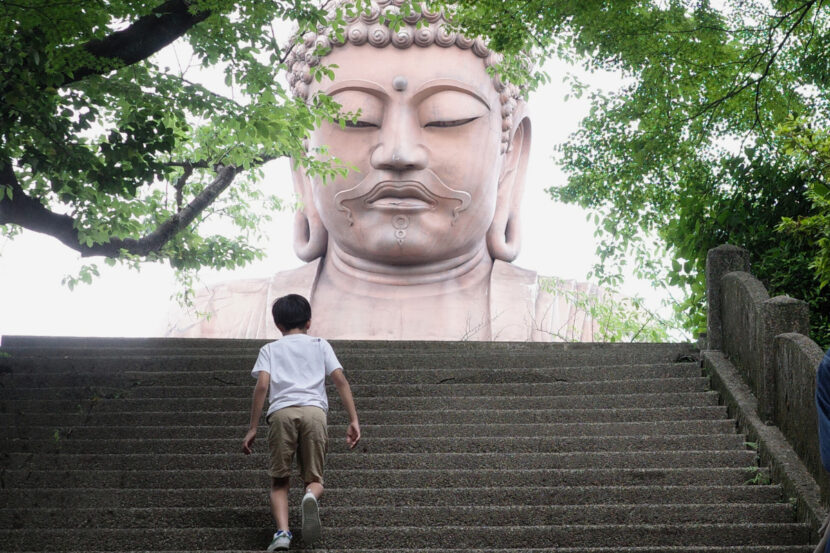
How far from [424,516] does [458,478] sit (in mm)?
562

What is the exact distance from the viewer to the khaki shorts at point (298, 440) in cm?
577

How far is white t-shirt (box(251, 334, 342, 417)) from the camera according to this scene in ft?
19.2

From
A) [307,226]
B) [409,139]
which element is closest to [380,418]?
[409,139]

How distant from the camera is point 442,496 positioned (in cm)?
664

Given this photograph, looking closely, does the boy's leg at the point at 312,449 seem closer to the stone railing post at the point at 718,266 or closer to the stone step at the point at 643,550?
the stone step at the point at 643,550

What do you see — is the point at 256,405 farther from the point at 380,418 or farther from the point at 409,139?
the point at 409,139

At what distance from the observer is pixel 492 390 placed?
8359 mm

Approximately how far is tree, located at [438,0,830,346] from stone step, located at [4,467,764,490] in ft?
6.54

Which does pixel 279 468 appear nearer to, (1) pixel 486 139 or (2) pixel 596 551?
(2) pixel 596 551

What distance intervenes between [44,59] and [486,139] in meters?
5.73

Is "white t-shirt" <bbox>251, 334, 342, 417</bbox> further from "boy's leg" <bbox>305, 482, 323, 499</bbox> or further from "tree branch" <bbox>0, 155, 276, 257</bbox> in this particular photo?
"tree branch" <bbox>0, 155, 276, 257</bbox>

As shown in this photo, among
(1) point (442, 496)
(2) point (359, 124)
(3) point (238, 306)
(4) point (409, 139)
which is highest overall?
(2) point (359, 124)

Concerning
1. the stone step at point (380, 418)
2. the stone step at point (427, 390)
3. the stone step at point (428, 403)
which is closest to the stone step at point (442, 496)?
the stone step at point (380, 418)

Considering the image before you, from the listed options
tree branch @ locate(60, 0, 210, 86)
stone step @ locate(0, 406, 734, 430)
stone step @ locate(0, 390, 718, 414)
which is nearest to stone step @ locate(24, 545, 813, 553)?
stone step @ locate(0, 406, 734, 430)
